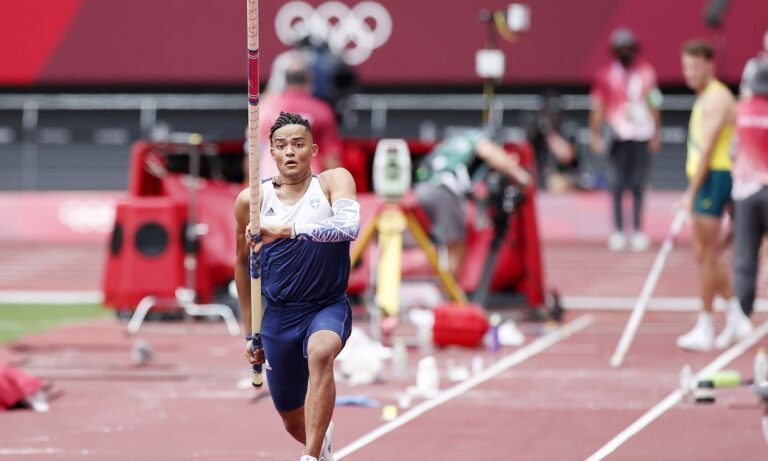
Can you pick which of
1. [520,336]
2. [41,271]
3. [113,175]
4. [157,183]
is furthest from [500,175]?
[113,175]

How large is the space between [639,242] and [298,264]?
13862 mm

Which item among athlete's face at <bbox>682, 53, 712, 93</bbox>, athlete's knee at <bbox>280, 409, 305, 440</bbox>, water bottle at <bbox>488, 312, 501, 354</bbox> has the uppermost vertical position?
athlete's face at <bbox>682, 53, 712, 93</bbox>

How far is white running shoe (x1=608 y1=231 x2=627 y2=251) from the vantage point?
21.8m

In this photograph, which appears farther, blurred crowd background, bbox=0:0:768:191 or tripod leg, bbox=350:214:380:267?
blurred crowd background, bbox=0:0:768:191

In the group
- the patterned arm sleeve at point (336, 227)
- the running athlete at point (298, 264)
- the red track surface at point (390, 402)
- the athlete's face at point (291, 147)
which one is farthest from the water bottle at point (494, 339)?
the athlete's face at point (291, 147)

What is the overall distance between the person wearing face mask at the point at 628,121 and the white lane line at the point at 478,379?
16.5ft

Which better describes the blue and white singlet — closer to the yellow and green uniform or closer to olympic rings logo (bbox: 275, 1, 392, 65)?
the yellow and green uniform

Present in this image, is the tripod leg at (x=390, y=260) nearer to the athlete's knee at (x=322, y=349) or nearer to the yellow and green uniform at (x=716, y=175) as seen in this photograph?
the yellow and green uniform at (x=716, y=175)

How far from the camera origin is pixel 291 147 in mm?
8273

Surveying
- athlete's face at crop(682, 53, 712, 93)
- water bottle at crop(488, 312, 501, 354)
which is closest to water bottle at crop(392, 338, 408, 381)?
water bottle at crop(488, 312, 501, 354)

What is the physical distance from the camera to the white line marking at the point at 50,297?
741 inches

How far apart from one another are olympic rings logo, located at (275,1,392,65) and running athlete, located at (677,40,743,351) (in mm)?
11529

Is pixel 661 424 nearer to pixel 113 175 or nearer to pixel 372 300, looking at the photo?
pixel 372 300

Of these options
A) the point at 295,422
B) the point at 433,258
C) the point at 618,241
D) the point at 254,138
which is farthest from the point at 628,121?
the point at 254,138
